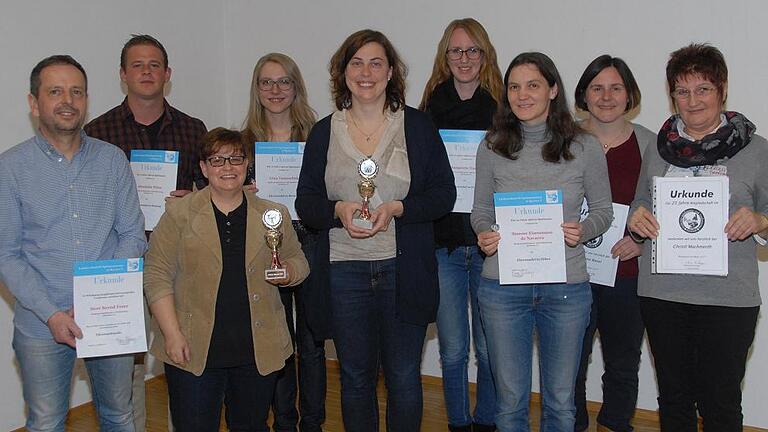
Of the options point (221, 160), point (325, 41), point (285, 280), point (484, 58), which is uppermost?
point (325, 41)

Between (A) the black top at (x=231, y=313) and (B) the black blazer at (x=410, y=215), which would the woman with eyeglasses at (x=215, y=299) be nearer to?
(A) the black top at (x=231, y=313)

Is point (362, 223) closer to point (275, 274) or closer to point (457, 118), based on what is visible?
point (275, 274)

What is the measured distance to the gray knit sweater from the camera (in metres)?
3.01

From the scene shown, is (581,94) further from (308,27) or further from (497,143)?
(308,27)

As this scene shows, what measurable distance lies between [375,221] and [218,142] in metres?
0.71

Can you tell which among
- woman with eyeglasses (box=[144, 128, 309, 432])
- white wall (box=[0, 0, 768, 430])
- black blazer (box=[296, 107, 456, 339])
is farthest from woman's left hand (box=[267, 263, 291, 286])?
white wall (box=[0, 0, 768, 430])

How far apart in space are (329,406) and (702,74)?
9.67 ft

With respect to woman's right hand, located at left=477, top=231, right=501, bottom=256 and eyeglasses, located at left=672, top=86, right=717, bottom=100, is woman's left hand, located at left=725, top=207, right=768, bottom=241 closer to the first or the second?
eyeglasses, located at left=672, top=86, right=717, bottom=100

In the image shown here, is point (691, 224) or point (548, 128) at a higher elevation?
point (548, 128)

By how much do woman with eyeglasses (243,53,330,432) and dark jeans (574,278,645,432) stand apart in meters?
1.29

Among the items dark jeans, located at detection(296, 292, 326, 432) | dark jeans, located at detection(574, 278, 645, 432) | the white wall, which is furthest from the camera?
the white wall

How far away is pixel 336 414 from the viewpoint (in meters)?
4.57

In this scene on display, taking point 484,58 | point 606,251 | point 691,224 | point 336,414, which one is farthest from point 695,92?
point 336,414

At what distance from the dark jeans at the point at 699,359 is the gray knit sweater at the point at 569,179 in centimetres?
34
